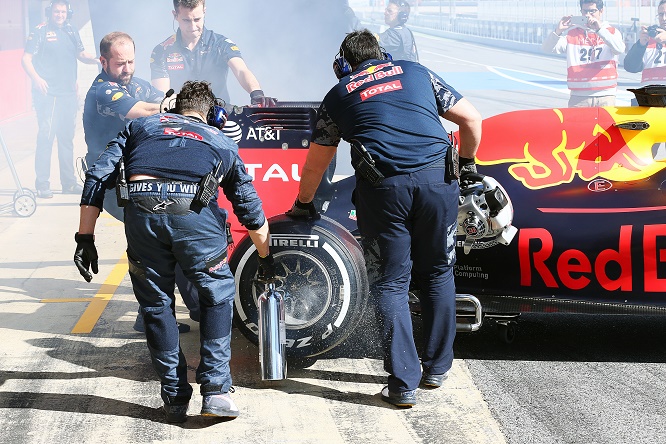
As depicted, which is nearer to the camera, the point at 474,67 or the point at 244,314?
the point at 244,314

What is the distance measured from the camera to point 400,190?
4684 mm

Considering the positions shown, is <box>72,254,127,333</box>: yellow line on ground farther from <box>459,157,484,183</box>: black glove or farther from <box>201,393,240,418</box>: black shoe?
<box>459,157,484,183</box>: black glove

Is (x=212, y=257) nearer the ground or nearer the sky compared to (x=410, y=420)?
nearer the sky

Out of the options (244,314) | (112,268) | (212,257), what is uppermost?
(212,257)

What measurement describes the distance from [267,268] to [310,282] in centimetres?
42

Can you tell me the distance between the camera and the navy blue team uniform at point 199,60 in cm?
934

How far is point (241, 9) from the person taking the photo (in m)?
14.2

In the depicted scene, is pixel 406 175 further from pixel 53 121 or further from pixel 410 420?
pixel 53 121

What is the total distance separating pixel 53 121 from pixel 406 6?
495 centimetres

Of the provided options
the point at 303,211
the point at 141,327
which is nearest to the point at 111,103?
the point at 141,327

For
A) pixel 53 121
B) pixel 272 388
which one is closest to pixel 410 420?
pixel 272 388

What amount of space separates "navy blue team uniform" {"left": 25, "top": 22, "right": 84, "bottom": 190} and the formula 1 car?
25.7ft

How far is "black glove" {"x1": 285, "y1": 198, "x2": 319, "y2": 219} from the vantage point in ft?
17.0

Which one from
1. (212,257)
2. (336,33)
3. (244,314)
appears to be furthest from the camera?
(336,33)
